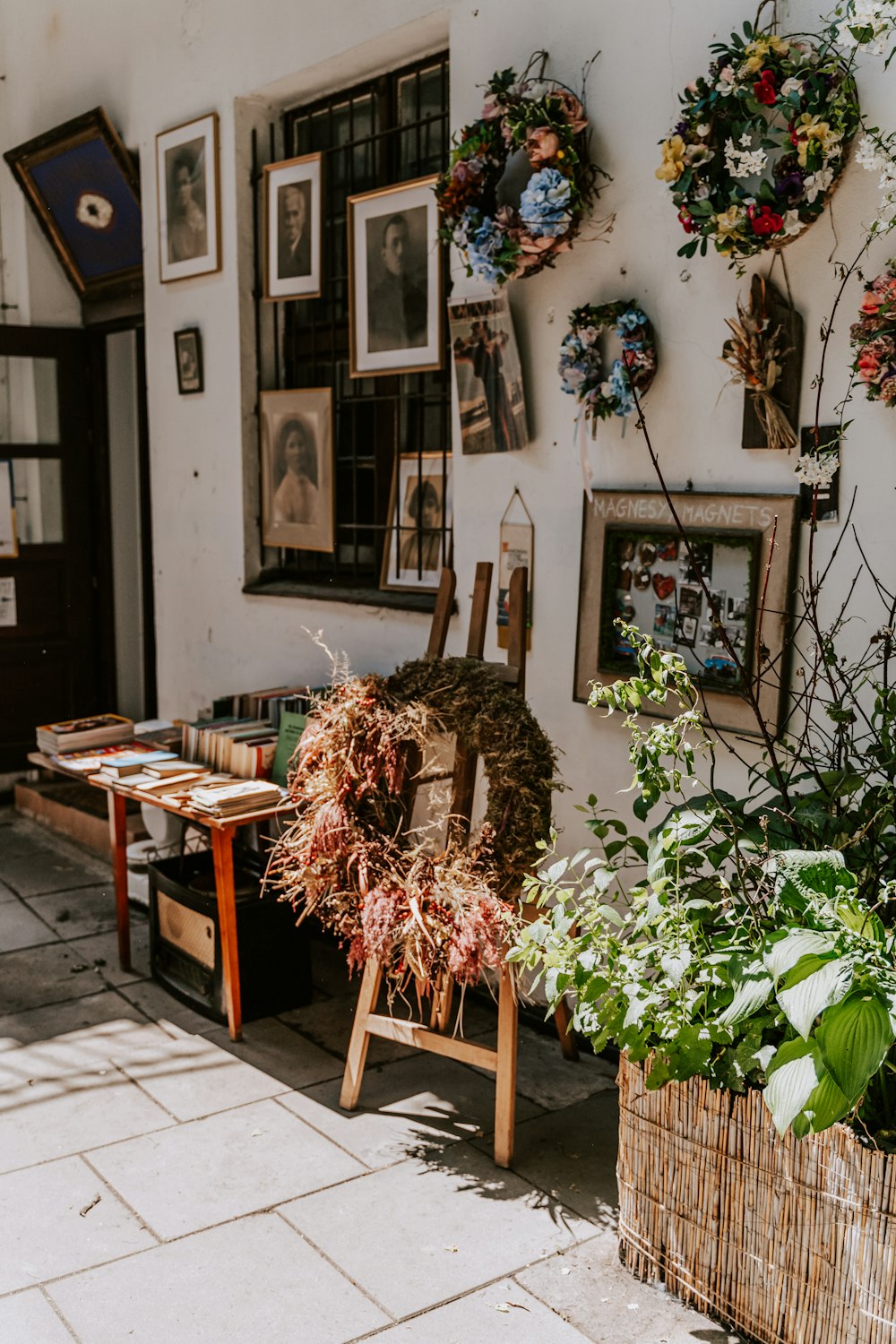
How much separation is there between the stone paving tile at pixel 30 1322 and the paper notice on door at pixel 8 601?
15.8 feet

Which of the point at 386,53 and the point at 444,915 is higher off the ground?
the point at 386,53

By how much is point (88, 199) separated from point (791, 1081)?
19.2ft

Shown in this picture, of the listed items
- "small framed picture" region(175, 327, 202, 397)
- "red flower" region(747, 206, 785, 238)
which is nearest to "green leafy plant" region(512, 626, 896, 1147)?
"red flower" region(747, 206, 785, 238)

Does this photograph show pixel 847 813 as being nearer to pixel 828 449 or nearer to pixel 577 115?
pixel 828 449

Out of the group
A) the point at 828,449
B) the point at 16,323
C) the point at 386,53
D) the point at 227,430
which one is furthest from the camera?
the point at 16,323

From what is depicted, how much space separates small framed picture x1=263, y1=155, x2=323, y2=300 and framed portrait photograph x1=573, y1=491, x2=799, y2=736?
6.37ft

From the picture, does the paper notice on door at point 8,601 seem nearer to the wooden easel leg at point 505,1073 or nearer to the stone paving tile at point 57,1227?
the stone paving tile at point 57,1227

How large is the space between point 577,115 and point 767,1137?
283 centimetres

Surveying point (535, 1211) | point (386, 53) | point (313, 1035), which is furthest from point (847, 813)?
point (386, 53)

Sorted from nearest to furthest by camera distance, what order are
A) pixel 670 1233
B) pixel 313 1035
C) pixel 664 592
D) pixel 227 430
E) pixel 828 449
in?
pixel 670 1233, pixel 828 449, pixel 664 592, pixel 313 1035, pixel 227 430

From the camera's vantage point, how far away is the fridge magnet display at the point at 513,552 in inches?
160

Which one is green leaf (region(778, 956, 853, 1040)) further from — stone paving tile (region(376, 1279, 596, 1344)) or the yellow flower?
the yellow flower

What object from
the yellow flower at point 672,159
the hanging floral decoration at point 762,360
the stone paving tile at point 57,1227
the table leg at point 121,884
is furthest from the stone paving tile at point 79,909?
the yellow flower at point 672,159

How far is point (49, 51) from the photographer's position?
6.53m
